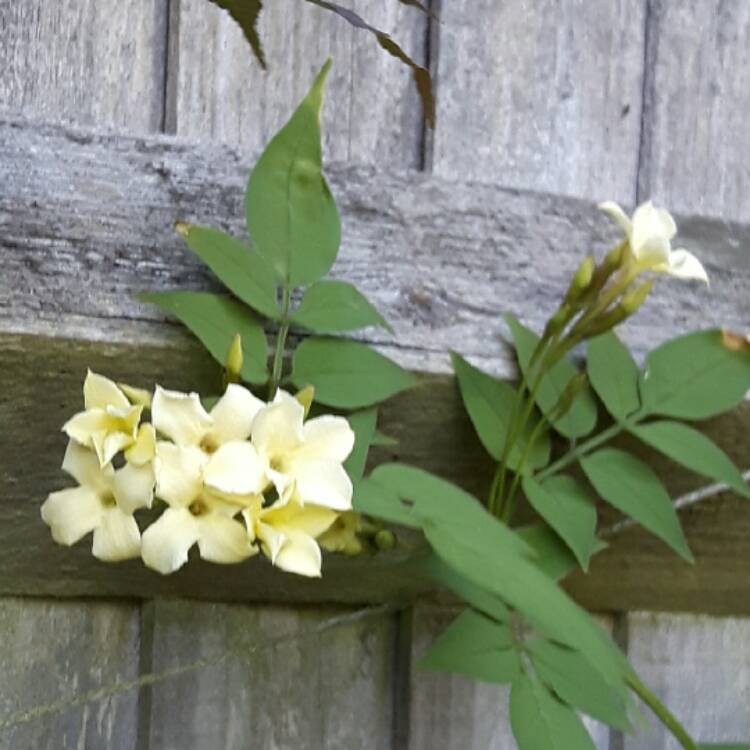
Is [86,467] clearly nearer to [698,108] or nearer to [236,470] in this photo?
[236,470]

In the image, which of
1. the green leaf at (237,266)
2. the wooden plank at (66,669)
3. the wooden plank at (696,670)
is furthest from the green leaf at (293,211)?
the wooden plank at (696,670)

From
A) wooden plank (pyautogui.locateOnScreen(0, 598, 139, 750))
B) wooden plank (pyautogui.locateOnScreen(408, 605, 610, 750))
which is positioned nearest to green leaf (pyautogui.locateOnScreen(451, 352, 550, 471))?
wooden plank (pyautogui.locateOnScreen(408, 605, 610, 750))

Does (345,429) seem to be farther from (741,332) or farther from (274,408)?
(741,332)

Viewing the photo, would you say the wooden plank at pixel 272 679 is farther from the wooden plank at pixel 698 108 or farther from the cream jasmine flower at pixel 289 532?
the wooden plank at pixel 698 108

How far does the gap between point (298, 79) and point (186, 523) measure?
0.33 metres

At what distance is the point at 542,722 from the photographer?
20.0 inches

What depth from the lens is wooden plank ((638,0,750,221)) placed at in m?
0.71

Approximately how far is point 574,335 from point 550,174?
0.18 m

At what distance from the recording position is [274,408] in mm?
421

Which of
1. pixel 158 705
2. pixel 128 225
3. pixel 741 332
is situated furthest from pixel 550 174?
pixel 158 705

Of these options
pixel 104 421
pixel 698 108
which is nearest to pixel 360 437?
pixel 104 421

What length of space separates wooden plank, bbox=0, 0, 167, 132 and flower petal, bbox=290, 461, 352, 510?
0.28 meters

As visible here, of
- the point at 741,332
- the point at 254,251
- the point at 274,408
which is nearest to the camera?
the point at 274,408

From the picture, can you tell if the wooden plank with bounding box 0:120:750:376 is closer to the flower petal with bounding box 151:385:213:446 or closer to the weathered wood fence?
the weathered wood fence
